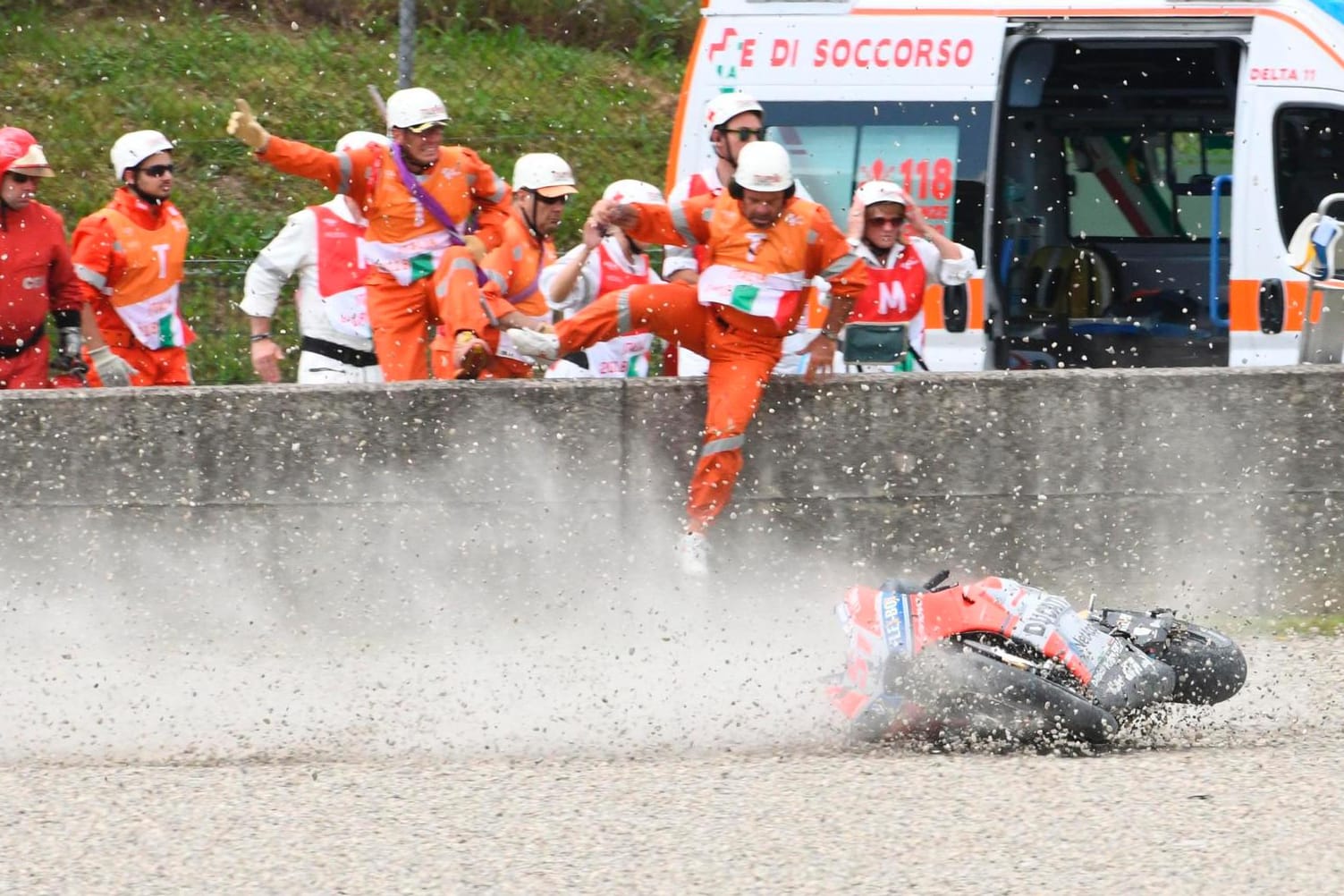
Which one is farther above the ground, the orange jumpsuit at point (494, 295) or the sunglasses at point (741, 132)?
the sunglasses at point (741, 132)

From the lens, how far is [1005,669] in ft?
18.8

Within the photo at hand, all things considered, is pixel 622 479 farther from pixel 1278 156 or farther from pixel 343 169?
pixel 1278 156

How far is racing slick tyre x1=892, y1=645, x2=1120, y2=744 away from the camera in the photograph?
5.69 meters

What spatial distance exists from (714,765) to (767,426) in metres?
1.85

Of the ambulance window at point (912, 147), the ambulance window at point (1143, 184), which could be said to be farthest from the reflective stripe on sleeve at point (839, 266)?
the ambulance window at point (1143, 184)

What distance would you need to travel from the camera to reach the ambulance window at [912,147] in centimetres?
905

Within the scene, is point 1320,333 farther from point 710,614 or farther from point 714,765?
point 714,765

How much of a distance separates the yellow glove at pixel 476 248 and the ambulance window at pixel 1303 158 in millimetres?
3301

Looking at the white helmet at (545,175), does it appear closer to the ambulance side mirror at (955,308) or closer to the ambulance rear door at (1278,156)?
the ambulance side mirror at (955,308)

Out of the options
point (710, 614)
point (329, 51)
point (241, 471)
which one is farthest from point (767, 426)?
point (329, 51)

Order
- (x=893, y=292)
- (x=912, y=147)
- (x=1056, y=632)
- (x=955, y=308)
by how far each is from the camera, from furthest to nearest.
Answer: (x=912, y=147)
(x=955, y=308)
(x=893, y=292)
(x=1056, y=632)

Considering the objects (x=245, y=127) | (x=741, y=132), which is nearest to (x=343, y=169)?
(x=245, y=127)

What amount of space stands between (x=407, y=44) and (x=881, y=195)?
10.6 ft

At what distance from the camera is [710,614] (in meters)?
7.30
